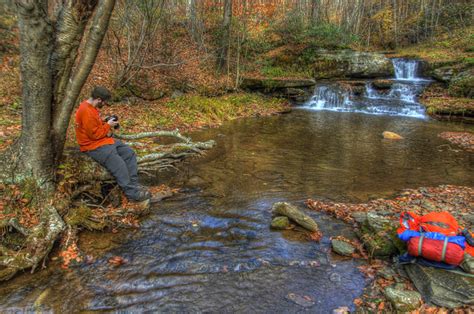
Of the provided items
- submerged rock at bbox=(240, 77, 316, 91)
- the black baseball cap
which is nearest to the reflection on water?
the black baseball cap

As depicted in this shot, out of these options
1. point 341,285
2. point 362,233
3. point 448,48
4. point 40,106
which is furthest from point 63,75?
point 448,48

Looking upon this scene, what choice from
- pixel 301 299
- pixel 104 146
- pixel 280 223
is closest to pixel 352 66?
pixel 280 223

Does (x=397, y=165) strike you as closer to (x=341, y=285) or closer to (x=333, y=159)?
(x=333, y=159)

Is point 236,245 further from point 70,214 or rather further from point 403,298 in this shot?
point 70,214

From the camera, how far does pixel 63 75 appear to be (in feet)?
15.8

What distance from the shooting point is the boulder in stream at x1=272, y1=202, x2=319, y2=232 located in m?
5.50

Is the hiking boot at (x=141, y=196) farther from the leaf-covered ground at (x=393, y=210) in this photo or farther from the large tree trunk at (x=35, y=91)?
the leaf-covered ground at (x=393, y=210)

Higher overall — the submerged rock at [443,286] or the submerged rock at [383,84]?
the submerged rock at [383,84]

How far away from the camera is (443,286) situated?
3914 mm

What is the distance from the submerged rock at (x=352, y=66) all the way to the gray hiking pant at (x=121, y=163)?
18089 millimetres

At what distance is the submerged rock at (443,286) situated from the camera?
375 cm

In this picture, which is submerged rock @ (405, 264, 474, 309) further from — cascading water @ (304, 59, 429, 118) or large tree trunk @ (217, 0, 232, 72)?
large tree trunk @ (217, 0, 232, 72)

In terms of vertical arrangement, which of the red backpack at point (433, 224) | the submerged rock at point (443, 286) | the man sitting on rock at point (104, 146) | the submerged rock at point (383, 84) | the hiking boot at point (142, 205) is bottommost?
the submerged rock at point (443, 286)

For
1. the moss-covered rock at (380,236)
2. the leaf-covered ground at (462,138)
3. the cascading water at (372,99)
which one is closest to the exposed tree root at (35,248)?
the moss-covered rock at (380,236)
